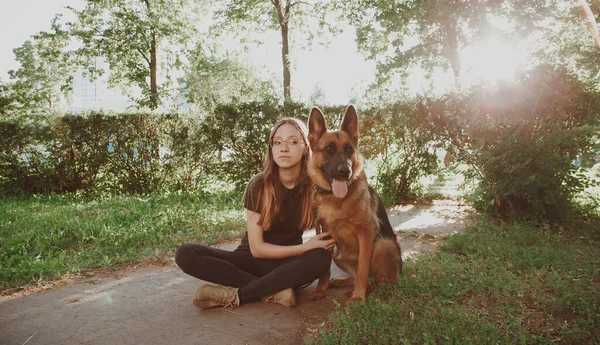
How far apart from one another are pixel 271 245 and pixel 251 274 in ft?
1.43

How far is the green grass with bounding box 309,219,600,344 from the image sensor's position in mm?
2482

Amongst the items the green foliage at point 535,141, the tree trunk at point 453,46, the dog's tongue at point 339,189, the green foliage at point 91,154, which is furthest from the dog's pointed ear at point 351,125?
the tree trunk at point 453,46

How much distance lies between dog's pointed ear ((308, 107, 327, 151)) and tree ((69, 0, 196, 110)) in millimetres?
16289

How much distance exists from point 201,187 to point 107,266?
469 centimetres

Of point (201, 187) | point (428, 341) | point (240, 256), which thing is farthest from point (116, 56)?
point (428, 341)

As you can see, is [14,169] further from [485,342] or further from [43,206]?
[485,342]

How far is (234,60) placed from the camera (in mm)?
34625

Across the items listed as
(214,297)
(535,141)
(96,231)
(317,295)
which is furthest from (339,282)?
(96,231)

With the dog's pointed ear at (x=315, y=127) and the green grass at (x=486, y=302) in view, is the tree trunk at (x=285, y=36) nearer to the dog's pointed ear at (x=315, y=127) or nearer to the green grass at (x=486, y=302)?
the dog's pointed ear at (x=315, y=127)

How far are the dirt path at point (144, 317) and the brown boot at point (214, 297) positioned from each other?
7 centimetres

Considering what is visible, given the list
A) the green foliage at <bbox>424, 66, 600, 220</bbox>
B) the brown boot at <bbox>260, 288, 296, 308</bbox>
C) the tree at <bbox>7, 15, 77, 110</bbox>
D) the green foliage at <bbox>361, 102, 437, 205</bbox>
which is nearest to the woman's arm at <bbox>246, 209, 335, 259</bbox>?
the brown boot at <bbox>260, 288, 296, 308</bbox>

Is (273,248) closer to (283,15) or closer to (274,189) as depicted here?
(274,189)

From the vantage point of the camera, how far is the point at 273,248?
3.40 meters

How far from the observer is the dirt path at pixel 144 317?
112 inches
